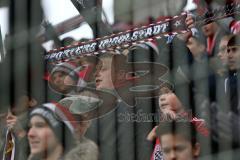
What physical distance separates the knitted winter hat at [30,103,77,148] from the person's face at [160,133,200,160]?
12.3 inches

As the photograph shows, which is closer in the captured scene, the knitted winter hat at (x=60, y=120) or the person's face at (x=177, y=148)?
the person's face at (x=177, y=148)

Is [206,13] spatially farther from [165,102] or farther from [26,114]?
[26,114]

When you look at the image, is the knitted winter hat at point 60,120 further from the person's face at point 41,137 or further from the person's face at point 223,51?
the person's face at point 223,51

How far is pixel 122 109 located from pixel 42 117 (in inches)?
11.5

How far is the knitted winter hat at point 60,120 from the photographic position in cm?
178

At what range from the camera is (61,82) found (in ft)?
5.87

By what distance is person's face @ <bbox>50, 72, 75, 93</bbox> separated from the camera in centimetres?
179

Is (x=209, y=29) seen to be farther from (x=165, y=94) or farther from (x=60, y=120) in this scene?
(x=60, y=120)

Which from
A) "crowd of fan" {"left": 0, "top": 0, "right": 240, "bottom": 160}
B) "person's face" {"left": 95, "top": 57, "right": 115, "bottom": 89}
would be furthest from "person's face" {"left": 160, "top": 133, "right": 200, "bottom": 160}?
"person's face" {"left": 95, "top": 57, "right": 115, "bottom": 89}

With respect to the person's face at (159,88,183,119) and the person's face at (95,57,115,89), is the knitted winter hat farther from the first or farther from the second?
the person's face at (159,88,183,119)

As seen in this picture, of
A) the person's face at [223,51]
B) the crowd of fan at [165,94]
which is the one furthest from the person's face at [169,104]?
the person's face at [223,51]

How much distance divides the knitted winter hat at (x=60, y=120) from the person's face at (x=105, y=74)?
0.14m

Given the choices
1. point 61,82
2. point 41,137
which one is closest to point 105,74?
point 61,82

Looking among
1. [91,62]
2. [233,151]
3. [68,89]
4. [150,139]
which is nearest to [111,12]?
[91,62]
